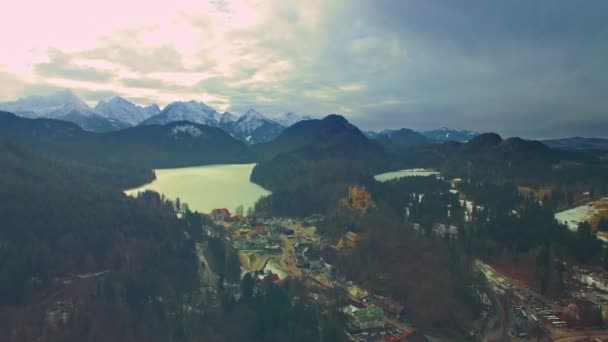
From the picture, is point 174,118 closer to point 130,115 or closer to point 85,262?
point 130,115

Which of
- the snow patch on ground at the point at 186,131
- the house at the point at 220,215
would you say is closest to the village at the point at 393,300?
the house at the point at 220,215

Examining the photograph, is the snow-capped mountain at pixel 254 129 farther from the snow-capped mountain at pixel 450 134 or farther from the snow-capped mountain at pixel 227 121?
the snow-capped mountain at pixel 450 134

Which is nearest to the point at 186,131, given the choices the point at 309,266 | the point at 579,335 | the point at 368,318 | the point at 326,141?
the point at 326,141

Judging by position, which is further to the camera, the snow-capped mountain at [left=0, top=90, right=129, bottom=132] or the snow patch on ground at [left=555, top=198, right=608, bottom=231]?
the snow-capped mountain at [left=0, top=90, right=129, bottom=132]

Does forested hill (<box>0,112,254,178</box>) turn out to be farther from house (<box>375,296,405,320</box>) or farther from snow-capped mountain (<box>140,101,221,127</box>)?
snow-capped mountain (<box>140,101,221,127</box>)

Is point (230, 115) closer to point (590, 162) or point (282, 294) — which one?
point (590, 162)

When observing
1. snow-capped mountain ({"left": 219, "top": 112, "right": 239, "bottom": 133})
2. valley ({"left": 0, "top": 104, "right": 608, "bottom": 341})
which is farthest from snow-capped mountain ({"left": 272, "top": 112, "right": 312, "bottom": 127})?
valley ({"left": 0, "top": 104, "right": 608, "bottom": 341})

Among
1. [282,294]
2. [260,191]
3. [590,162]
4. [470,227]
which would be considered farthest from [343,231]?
[590,162]
